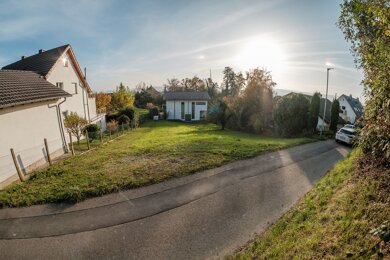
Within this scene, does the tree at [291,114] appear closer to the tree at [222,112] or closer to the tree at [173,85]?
the tree at [222,112]

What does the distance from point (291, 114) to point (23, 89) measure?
22451 mm

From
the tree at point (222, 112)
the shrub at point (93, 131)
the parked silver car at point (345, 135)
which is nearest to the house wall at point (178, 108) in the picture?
the tree at point (222, 112)

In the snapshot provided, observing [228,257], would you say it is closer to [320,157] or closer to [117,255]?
[117,255]

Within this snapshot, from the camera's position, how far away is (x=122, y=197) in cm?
754

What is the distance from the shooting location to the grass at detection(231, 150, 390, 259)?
3514 millimetres

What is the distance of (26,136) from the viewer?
11.2 meters

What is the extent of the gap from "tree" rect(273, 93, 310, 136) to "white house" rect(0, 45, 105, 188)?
1975cm

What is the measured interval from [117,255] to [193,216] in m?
2.25

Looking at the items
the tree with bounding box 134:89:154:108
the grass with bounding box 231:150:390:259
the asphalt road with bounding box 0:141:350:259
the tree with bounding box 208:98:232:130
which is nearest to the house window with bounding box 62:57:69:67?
the asphalt road with bounding box 0:141:350:259

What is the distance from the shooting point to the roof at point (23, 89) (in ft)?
34.6

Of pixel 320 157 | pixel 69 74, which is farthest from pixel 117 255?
pixel 69 74

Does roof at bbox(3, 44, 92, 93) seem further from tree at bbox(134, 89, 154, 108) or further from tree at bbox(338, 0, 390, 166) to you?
tree at bbox(134, 89, 154, 108)

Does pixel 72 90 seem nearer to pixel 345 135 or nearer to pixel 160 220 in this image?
pixel 160 220

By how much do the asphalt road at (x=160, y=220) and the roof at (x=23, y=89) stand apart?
5.97 meters
